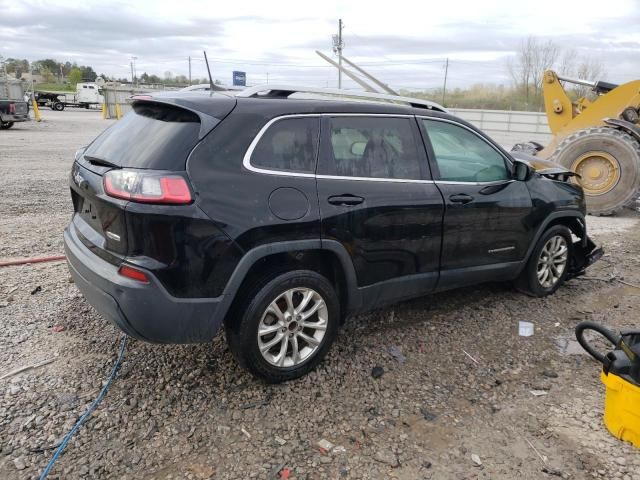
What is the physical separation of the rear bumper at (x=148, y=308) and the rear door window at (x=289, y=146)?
85 cm

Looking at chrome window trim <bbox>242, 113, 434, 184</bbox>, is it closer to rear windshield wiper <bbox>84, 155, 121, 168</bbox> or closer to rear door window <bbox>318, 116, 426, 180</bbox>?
rear door window <bbox>318, 116, 426, 180</bbox>

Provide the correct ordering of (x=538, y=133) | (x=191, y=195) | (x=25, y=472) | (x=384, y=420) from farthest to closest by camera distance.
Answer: (x=538, y=133)
(x=384, y=420)
(x=191, y=195)
(x=25, y=472)

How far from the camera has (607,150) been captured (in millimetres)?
8758

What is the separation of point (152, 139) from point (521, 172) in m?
3.03

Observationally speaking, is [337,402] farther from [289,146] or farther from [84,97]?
[84,97]

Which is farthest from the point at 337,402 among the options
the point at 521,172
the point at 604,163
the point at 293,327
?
the point at 604,163

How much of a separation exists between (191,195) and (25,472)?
5.19 feet

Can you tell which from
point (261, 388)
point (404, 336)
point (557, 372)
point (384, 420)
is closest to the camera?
point (384, 420)

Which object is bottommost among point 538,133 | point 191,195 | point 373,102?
point 538,133

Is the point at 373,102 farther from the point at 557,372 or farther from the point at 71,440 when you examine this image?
the point at 71,440

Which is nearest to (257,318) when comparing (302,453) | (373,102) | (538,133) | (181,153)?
(302,453)

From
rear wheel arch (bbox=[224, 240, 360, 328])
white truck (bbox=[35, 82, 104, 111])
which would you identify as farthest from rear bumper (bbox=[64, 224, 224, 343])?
white truck (bbox=[35, 82, 104, 111])

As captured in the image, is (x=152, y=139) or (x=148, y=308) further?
(x=152, y=139)

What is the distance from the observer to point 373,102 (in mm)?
3705
